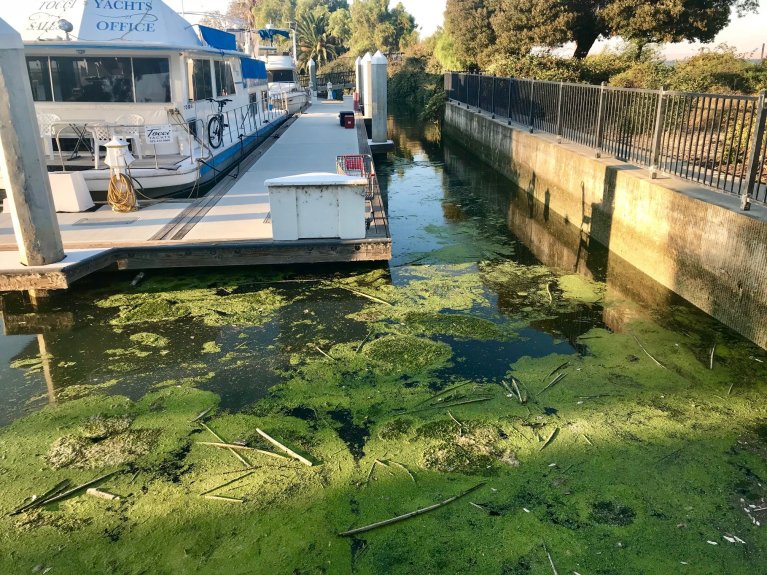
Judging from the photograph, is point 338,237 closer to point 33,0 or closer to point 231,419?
point 231,419

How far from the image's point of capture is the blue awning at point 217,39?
37.6ft

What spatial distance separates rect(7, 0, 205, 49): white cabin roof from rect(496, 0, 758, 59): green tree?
614 inches

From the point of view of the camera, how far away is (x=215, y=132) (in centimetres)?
→ 1246

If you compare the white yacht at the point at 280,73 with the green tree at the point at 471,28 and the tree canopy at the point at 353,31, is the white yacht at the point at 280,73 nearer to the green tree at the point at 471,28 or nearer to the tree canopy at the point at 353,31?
the green tree at the point at 471,28

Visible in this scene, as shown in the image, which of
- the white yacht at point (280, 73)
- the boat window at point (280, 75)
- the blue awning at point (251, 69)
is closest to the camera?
the blue awning at point (251, 69)

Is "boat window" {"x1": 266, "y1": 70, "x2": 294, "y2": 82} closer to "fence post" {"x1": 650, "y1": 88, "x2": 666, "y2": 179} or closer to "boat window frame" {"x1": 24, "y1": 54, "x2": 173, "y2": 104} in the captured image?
"boat window frame" {"x1": 24, "y1": 54, "x2": 173, "y2": 104}

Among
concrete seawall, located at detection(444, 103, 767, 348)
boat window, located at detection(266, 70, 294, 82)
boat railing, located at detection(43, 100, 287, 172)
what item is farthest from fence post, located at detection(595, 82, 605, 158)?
boat window, located at detection(266, 70, 294, 82)

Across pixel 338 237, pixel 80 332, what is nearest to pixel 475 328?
pixel 338 237

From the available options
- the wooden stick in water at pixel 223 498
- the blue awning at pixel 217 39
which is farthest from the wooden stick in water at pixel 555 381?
the blue awning at pixel 217 39

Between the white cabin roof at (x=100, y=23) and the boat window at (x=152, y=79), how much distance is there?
0.36 metres

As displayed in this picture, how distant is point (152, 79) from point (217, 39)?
2613mm

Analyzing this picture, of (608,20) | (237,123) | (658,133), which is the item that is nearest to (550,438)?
(658,133)

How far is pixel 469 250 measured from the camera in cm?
894

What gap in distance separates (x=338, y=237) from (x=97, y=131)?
4933 millimetres
